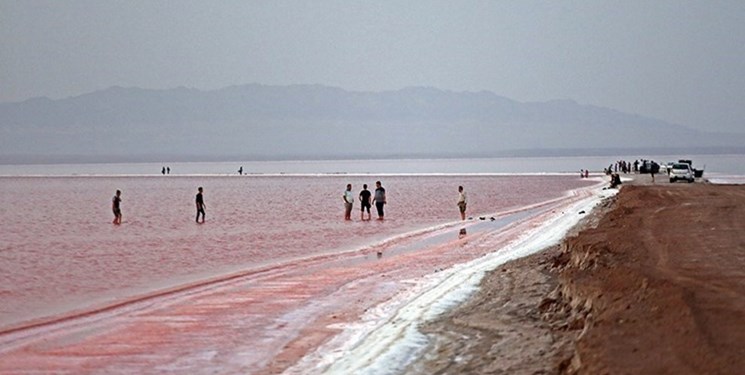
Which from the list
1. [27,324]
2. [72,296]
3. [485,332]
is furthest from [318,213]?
[485,332]

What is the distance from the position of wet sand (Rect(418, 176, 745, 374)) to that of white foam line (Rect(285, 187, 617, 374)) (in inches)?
11.1

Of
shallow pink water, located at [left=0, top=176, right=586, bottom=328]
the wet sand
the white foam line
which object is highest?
the wet sand

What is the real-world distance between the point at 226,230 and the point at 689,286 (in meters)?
25.8

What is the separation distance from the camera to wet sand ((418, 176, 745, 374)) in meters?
7.80

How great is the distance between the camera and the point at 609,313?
31.2ft

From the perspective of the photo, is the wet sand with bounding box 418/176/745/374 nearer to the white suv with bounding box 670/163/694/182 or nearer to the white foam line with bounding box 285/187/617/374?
the white foam line with bounding box 285/187/617/374

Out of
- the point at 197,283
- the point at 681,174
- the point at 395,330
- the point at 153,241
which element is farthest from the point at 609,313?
the point at 681,174

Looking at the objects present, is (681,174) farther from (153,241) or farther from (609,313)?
(609,313)

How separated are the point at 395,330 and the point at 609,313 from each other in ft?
10.0

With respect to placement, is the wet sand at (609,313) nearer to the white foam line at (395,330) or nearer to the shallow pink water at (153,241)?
the white foam line at (395,330)

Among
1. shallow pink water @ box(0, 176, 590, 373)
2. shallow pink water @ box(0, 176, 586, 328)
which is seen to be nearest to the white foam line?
shallow pink water @ box(0, 176, 590, 373)

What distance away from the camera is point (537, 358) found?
9289mm

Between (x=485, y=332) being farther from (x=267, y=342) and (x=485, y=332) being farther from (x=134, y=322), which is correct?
(x=134, y=322)

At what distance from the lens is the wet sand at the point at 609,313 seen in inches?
307
